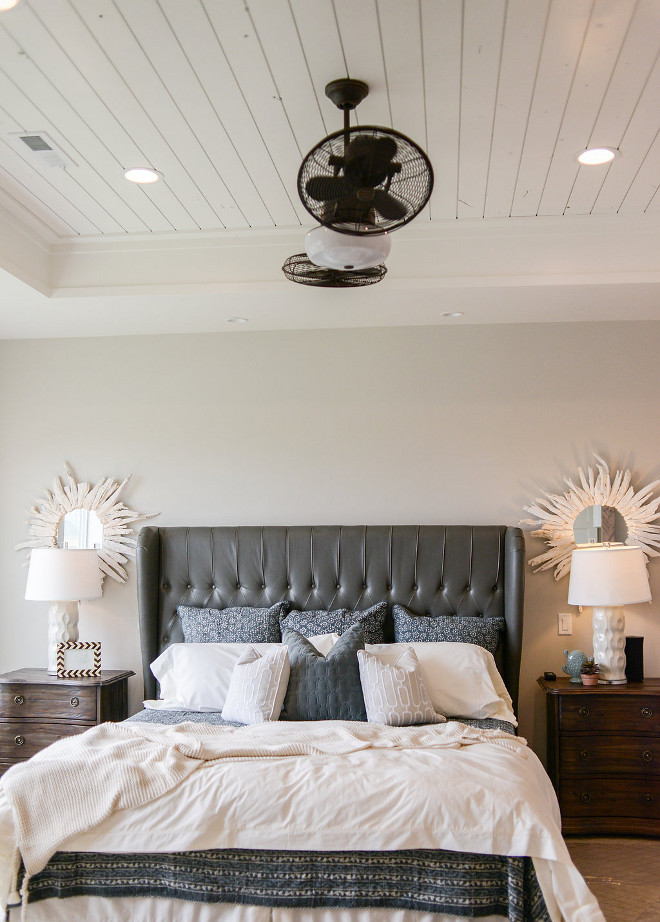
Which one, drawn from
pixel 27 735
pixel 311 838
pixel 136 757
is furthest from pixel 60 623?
pixel 311 838

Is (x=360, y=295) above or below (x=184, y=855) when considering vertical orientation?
above

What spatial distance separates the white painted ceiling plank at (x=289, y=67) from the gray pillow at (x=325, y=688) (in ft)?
6.95

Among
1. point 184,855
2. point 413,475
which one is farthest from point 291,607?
point 184,855

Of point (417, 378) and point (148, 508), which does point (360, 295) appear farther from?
point (148, 508)

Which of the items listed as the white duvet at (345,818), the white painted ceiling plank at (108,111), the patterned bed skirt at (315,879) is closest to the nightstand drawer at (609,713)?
the white duvet at (345,818)

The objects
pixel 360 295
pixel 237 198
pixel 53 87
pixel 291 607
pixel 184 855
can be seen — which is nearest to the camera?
pixel 184 855

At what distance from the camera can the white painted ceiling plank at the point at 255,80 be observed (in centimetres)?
229

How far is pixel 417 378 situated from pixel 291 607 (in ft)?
4.72

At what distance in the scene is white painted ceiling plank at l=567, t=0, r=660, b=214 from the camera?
7.66ft

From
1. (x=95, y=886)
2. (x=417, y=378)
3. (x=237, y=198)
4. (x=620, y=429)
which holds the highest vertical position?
(x=237, y=198)

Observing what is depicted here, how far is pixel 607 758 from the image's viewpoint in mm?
3812

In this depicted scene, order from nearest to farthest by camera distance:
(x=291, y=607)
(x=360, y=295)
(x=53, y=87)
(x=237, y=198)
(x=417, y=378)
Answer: (x=53, y=87), (x=237, y=198), (x=360, y=295), (x=291, y=607), (x=417, y=378)

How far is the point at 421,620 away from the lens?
3.98 metres

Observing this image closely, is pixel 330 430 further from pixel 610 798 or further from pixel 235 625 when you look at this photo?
pixel 610 798
